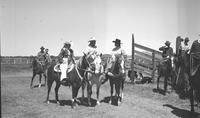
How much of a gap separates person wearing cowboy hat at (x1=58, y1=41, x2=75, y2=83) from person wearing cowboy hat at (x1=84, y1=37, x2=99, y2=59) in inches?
32.2

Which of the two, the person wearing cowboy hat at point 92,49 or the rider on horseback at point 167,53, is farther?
the rider on horseback at point 167,53

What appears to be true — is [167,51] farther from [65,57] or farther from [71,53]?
[65,57]

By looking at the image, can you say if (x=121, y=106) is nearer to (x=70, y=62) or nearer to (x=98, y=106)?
(x=98, y=106)

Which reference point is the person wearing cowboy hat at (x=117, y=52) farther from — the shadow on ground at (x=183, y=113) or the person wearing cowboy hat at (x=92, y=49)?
the shadow on ground at (x=183, y=113)

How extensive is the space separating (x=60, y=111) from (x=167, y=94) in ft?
21.9

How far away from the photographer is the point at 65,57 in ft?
36.4

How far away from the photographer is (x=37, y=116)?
8.88 meters

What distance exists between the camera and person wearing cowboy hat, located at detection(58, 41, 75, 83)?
35.7ft

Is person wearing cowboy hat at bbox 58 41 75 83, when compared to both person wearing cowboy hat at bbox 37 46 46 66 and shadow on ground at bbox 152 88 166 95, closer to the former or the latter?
shadow on ground at bbox 152 88 166 95

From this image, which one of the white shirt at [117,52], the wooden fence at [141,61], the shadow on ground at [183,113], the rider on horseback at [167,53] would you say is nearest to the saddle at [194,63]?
the shadow on ground at [183,113]

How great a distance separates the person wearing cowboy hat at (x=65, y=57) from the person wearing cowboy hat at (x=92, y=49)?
0.82 metres

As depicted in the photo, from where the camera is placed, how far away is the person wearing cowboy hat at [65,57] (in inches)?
429

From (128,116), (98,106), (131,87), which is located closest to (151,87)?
(131,87)

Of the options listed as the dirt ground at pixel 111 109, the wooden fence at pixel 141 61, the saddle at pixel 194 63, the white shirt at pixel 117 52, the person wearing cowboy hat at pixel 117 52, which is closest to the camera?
the saddle at pixel 194 63
